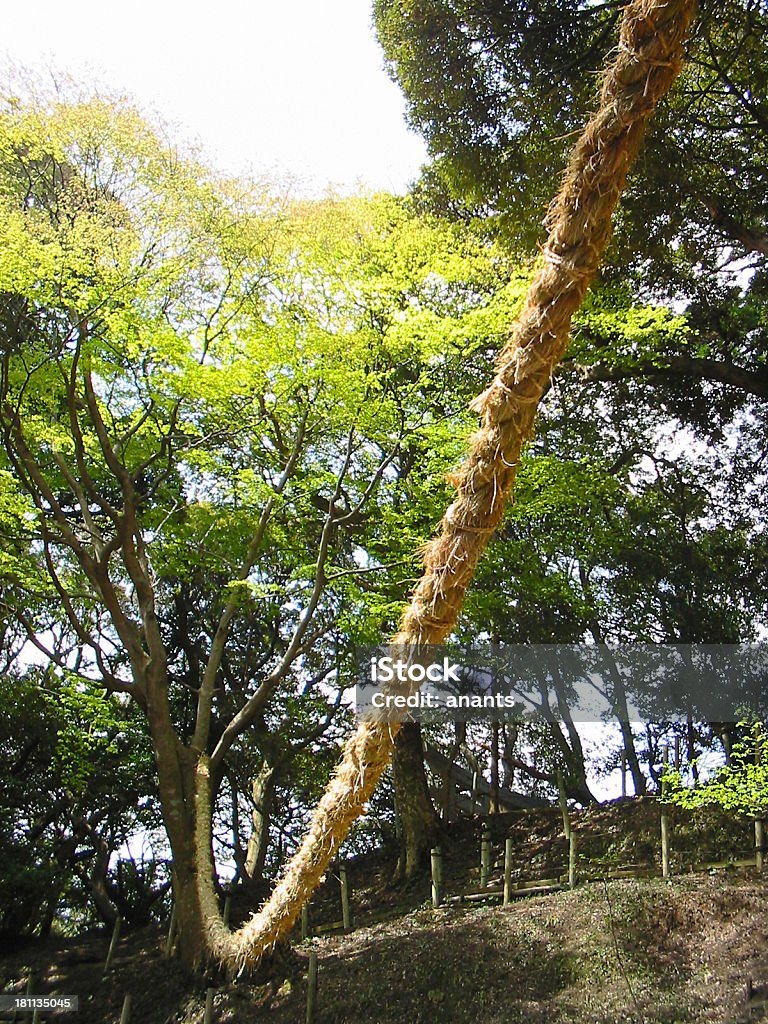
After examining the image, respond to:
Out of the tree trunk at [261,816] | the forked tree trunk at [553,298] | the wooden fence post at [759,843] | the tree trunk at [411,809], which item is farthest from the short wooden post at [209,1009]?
the tree trunk at [261,816]

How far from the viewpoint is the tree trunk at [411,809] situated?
9188 mm

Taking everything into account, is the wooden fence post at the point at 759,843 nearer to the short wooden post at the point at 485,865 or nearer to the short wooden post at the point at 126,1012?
the short wooden post at the point at 485,865

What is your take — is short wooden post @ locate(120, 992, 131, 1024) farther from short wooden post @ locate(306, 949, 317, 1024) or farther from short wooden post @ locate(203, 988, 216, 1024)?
short wooden post @ locate(306, 949, 317, 1024)

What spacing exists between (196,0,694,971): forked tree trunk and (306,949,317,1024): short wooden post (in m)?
3.54

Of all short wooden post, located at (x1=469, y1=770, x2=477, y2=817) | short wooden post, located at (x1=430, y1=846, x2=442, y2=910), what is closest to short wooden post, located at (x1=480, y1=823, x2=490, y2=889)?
short wooden post, located at (x1=430, y1=846, x2=442, y2=910)

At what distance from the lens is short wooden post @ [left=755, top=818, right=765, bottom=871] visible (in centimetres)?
696

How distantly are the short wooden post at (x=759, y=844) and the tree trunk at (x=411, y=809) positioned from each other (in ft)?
11.4

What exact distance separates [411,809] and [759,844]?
3.67 meters

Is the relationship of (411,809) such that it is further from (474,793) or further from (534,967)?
(534,967)

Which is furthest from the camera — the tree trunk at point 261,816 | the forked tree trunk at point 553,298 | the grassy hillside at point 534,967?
the tree trunk at point 261,816

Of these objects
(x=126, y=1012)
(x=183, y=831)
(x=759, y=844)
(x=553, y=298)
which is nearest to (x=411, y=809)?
(x=183, y=831)

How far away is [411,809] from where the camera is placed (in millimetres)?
9352

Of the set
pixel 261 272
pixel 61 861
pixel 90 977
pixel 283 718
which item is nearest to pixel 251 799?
pixel 283 718

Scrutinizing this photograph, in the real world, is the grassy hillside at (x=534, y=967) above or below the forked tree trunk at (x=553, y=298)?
below
